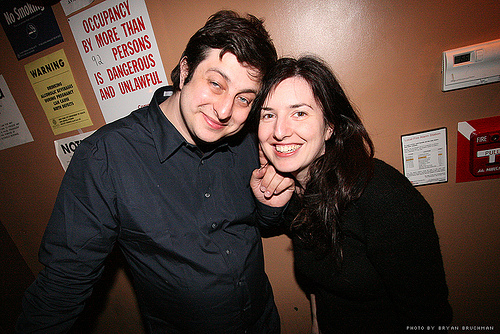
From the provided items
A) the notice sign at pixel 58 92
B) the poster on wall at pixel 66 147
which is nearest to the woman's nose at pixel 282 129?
the notice sign at pixel 58 92

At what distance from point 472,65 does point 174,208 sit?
1.61m

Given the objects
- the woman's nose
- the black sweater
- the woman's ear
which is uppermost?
the woman's nose

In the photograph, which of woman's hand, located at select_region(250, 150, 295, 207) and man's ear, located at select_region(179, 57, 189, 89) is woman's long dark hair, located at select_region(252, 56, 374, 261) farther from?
man's ear, located at select_region(179, 57, 189, 89)

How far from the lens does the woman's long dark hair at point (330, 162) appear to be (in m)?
1.00

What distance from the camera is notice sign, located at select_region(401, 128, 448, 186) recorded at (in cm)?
123

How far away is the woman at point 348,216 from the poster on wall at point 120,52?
33.2 inches

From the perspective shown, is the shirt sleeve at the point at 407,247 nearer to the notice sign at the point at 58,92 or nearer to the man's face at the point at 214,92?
the man's face at the point at 214,92

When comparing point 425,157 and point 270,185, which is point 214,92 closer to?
point 270,185

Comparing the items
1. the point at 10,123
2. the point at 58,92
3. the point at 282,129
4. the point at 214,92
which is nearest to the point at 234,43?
the point at 214,92

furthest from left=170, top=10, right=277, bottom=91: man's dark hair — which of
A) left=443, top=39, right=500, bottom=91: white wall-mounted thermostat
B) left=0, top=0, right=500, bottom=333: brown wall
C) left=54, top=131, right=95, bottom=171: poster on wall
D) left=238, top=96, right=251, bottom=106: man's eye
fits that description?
left=54, top=131, right=95, bottom=171: poster on wall

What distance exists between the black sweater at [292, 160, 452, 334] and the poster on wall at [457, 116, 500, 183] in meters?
0.59

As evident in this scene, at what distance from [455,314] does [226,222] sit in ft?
5.92

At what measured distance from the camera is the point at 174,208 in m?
1.03

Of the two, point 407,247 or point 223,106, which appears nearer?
point 407,247
